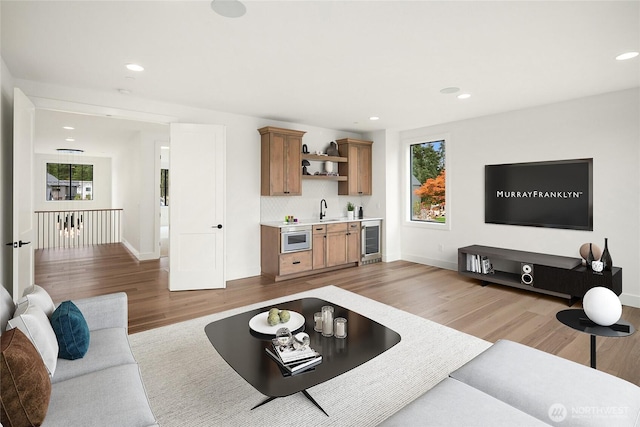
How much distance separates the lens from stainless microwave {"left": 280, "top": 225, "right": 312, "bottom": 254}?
5199mm

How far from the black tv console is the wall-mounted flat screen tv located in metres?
0.50

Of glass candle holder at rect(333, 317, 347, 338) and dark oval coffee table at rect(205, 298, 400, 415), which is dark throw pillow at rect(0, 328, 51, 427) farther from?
glass candle holder at rect(333, 317, 347, 338)

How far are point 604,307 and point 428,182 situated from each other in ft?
14.9

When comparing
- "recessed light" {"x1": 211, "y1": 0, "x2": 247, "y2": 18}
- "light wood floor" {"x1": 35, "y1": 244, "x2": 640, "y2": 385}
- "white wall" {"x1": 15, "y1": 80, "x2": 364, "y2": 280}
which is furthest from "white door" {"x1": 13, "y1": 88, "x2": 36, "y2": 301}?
"recessed light" {"x1": 211, "y1": 0, "x2": 247, "y2": 18}

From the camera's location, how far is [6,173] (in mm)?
3324

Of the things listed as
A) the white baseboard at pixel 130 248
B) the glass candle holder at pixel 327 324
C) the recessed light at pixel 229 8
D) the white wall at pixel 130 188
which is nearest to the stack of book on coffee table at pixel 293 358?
the glass candle holder at pixel 327 324

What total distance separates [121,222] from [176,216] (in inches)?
247

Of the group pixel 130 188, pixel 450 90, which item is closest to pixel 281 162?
pixel 450 90

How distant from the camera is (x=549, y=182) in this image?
15.2ft

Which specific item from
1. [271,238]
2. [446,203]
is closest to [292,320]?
[271,238]

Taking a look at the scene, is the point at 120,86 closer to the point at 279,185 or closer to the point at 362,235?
the point at 279,185

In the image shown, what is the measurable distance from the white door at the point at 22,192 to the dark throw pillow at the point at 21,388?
2.03 m

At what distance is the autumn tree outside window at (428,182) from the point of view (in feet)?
20.0

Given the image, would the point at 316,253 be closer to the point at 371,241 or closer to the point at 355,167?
the point at 371,241
